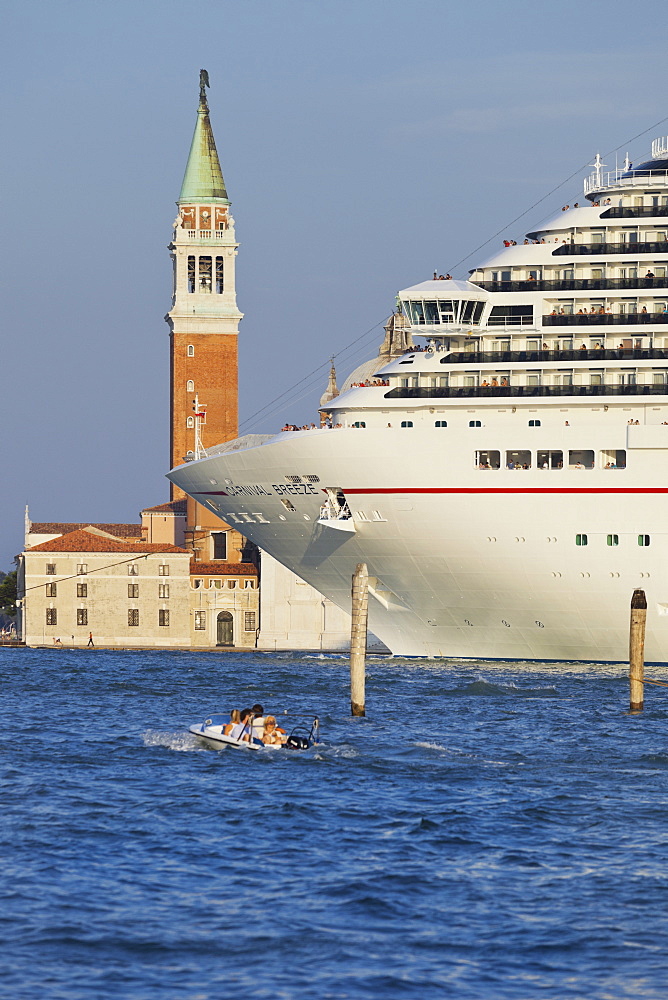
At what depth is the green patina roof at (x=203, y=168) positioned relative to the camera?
4909 inches

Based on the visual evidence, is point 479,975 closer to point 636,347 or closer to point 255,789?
point 255,789

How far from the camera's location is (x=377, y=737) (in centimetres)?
3931

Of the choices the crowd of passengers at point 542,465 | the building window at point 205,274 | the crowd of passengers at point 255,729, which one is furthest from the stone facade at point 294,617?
the crowd of passengers at point 255,729

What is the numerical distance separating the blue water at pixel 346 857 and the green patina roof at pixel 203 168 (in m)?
83.7

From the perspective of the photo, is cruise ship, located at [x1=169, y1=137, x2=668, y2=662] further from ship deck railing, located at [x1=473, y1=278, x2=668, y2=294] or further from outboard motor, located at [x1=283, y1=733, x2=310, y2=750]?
outboard motor, located at [x1=283, y1=733, x2=310, y2=750]

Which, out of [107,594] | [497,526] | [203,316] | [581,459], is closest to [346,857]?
[497,526]

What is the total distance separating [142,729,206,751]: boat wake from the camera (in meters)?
37.8

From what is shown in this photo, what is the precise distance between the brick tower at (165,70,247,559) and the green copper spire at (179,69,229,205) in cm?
8

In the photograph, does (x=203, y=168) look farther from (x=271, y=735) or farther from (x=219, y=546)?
(x=271, y=735)

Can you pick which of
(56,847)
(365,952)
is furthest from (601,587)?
(365,952)

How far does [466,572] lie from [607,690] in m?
6.59

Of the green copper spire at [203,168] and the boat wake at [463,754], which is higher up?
the green copper spire at [203,168]

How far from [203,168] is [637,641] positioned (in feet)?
296

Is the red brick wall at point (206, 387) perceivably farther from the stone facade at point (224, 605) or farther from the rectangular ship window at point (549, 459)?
the rectangular ship window at point (549, 459)
